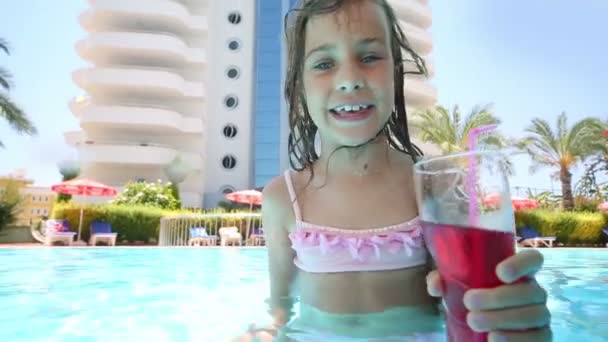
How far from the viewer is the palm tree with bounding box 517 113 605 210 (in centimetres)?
2322

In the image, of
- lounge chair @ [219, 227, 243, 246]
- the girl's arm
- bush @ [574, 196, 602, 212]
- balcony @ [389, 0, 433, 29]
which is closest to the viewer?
the girl's arm

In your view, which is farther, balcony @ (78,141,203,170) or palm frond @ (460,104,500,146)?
balcony @ (78,141,203,170)

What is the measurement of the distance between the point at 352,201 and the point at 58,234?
1578 cm

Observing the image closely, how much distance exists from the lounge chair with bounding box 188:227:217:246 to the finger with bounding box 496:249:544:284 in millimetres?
13702

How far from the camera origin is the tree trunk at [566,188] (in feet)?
74.6

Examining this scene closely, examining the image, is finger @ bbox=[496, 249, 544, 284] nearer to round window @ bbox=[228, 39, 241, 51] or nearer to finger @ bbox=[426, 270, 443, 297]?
finger @ bbox=[426, 270, 443, 297]

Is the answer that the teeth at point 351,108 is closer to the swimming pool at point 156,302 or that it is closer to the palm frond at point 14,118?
the swimming pool at point 156,302

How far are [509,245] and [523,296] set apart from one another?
9 cm

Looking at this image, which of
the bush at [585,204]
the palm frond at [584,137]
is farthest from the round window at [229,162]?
the bush at [585,204]

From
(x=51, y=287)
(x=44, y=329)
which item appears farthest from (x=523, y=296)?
A: (x=51, y=287)

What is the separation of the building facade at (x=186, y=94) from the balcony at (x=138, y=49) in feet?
0.19

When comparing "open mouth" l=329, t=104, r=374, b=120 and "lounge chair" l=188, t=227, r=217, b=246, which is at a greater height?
"open mouth" l=329, t=104, r=374, b=120

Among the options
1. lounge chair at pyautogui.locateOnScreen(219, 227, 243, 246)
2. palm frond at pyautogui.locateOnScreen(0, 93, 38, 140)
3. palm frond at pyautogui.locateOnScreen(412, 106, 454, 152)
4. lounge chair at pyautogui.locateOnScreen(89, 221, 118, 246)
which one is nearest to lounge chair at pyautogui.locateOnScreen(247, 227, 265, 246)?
lounge chair at pyautogui.locateOnScreen(219, 227, 243, 246)

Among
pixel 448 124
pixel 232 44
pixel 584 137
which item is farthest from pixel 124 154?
pixel 584 137
